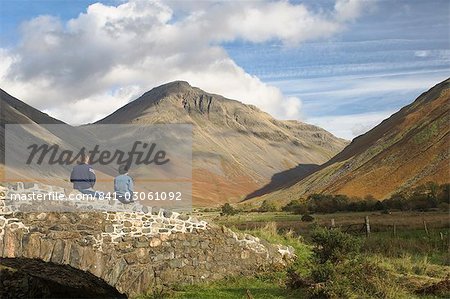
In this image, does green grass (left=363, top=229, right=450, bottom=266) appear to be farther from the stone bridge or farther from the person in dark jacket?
the person in dark jacket

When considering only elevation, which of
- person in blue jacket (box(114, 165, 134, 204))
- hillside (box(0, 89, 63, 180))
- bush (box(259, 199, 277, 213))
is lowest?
person in blue jacket (box(114, 165, 134, 204))

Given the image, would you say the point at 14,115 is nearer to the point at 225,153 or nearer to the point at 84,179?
the point at 225,153

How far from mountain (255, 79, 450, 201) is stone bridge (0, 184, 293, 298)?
47753mm

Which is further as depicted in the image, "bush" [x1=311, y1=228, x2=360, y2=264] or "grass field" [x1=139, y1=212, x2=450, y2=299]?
"bush" [x1=311, y1=228, x2=360, y2=264]

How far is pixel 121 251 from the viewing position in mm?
13016

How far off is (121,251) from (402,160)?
197 ft

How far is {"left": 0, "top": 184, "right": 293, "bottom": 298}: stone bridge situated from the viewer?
12.1 m

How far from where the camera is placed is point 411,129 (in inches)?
2982

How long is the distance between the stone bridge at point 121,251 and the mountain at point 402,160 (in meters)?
47.8

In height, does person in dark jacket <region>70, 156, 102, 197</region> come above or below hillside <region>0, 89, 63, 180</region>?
below

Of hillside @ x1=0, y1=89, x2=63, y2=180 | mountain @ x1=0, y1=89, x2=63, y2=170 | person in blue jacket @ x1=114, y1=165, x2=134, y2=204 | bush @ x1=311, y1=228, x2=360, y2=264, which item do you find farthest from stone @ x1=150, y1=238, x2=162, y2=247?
mountain @ x1=0, y1=89, x2=63, y2=170

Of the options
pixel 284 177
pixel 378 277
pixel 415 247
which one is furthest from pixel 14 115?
pixel 378 277

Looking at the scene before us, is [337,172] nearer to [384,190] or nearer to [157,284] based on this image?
[384,190]

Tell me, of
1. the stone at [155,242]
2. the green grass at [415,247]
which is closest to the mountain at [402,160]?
the green grass at [415,247]
